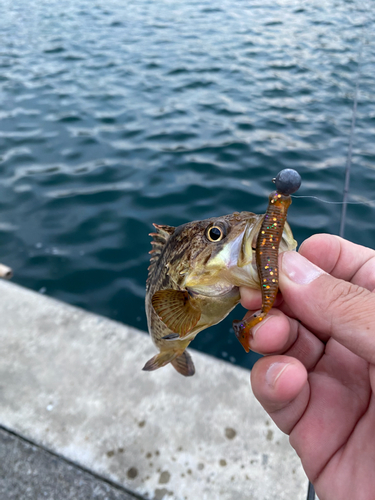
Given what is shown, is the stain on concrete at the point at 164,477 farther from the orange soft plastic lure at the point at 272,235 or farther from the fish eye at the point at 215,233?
the fish eye at the point at 215,233

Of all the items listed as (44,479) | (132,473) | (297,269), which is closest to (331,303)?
(297,269)

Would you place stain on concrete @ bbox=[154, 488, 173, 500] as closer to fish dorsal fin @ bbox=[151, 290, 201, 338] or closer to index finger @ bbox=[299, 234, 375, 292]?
fish dorsal fin @ bbox=[151, 290, 201, 338]

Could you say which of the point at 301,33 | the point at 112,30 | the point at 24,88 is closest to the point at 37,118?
the point at 24,88

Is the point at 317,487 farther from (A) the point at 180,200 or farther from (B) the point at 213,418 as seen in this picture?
(A) the point at 180,200

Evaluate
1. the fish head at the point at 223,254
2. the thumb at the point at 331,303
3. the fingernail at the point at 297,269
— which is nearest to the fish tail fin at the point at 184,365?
the fish head at the point at 223,254

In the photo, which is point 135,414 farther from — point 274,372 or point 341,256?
point 341,256

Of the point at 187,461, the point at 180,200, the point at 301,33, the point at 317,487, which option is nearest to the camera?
the point at 317,487
